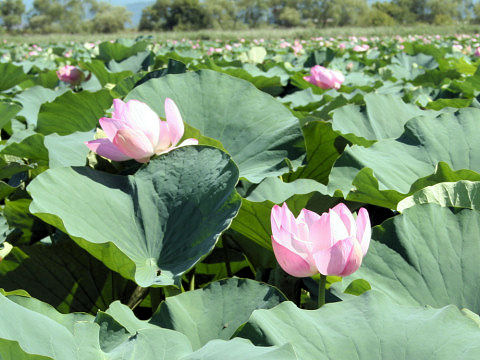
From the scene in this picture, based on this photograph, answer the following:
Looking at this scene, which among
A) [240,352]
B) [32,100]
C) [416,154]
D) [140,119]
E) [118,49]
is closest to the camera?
[240,352]

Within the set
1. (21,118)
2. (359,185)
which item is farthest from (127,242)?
(21,118)

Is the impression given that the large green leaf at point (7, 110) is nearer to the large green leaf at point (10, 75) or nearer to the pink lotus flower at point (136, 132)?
the pink lotus flower at point (136, 132)

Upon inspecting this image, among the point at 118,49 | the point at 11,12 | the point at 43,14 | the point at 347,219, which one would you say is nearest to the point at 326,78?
the point at 118,49

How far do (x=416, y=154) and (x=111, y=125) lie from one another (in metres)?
0.65

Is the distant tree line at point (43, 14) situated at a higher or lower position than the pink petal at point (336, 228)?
lower

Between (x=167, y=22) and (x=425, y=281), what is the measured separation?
40.3 metres

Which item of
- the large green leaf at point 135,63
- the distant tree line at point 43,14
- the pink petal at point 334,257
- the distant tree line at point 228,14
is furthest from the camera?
the distant tree line at point 43,14

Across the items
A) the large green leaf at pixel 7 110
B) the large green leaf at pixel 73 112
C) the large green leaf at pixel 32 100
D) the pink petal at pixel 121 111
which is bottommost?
the large green leaf at pixel 32 100

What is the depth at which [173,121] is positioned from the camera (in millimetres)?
982

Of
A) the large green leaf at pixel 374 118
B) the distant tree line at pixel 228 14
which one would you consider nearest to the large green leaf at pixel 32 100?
the large green leaf at pixel 374 118

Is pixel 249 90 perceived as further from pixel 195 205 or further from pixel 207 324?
pixel 207 324

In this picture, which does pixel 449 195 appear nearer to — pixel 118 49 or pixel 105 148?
pixel 105 148

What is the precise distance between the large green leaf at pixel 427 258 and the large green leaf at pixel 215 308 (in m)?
0.14

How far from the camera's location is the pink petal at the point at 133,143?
36.2 inches
